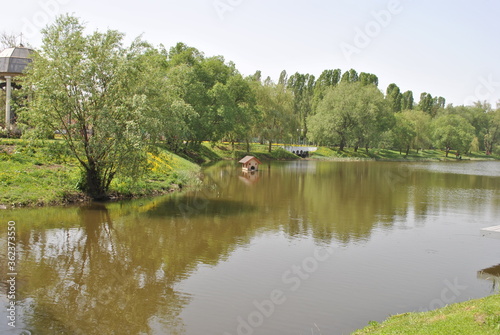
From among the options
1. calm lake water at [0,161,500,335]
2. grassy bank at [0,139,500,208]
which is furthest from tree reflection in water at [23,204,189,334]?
grassy bank at [0,139,500,208]

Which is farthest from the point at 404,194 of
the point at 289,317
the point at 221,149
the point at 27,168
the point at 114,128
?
the point at 221,149

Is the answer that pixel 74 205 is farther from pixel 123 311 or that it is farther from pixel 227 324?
pixel 227 324

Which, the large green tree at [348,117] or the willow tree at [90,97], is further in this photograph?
the large green tree at [348,117]

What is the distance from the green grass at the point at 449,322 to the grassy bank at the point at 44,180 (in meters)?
16.7

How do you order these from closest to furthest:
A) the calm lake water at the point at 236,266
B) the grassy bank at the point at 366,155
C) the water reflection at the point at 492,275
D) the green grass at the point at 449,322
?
the green grass at the point at 449,322
the calm lake water at the point at 236,266
the water reflection at the point at 492,275
the grassy bank at the point at 366,155

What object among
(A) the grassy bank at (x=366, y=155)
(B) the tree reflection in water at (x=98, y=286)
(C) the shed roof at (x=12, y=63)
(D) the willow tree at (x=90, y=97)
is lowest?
(B) the tree reflection in water at (x=98, y=286)

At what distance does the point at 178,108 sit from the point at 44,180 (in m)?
9.43

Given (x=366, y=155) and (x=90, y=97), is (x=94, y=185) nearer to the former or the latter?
(x=90, y=97)

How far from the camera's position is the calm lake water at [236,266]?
928 cm

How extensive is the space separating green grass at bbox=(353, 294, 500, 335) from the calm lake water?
933 millimetres

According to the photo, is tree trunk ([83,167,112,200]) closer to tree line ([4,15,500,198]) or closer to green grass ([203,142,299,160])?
tree line ([4,15,500,198])

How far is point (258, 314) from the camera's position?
376 inches

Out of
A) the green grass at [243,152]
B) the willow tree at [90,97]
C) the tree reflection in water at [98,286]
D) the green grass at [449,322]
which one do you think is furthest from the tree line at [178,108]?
the green grass at [449,322]

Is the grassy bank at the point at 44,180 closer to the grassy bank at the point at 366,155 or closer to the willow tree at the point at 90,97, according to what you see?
the willow tree at the point at 90,97
